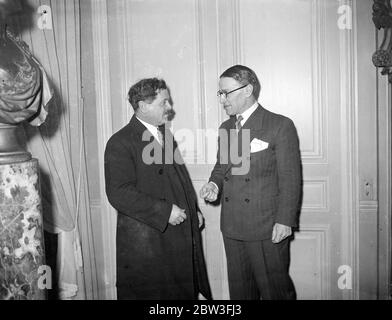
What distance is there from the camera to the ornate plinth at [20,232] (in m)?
1.23

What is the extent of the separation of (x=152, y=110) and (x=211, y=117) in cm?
49

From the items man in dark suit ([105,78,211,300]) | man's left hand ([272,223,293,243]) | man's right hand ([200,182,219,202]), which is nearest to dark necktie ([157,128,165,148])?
man in dark suit ([105,78,211,300])

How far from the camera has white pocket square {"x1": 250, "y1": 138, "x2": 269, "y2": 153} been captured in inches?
64.8

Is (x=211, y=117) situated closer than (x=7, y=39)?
No

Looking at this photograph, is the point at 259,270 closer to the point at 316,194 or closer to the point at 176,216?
the point at 176,216

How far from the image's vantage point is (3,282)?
49.8 inches

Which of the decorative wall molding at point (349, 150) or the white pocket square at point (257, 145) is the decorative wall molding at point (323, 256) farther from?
the white pocket square at point (257, 145)

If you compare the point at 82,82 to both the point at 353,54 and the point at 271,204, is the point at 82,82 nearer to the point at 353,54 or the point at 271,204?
the point at 271,204

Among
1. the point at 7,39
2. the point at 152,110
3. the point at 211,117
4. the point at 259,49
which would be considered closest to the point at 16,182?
the point at 7,39

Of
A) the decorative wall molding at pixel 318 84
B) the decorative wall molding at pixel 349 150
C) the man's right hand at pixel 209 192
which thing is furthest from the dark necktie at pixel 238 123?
the decorative wall molding at pixel 349 150

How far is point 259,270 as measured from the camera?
167 cm

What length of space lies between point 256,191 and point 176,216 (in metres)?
0.39

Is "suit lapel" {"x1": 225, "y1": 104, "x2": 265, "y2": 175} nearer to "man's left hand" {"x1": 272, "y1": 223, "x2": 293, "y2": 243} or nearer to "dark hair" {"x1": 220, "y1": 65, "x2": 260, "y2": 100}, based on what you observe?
"dark hair" {"x1": 220, "y1": 65, "x2": 260, "y2": 100}
